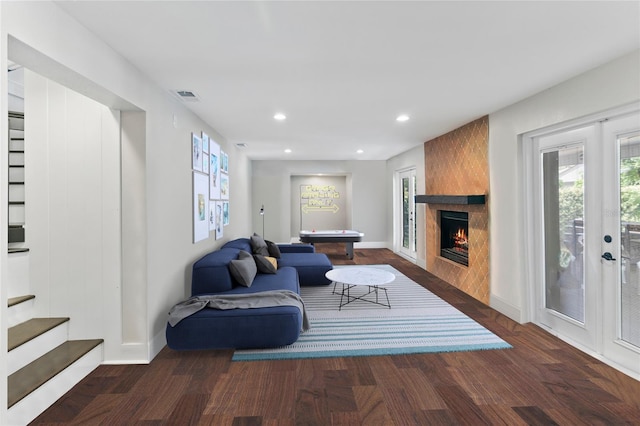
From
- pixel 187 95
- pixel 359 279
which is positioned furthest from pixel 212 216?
pixel 359 279

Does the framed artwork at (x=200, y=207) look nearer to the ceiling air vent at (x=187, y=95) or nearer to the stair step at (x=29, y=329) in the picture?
the ceiling air vent at (x=187, y=95)

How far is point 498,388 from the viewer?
228 centimetres

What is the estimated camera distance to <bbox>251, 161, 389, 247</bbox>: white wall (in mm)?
8492

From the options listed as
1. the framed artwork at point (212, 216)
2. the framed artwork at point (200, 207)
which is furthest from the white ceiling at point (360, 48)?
the framed artwork at point (212, 216)

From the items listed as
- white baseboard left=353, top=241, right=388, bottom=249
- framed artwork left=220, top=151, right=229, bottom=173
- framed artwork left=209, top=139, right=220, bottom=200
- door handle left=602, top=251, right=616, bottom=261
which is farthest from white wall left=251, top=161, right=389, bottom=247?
door handle left=602, top=251, right=616, bottom=261

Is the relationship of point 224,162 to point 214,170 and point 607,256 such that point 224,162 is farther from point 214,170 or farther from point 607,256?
point 607,256

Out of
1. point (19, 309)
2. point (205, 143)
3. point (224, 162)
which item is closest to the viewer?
point (19, 309)

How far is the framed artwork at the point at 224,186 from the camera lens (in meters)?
4.97

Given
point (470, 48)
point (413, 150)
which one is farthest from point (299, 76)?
point (413, 150)

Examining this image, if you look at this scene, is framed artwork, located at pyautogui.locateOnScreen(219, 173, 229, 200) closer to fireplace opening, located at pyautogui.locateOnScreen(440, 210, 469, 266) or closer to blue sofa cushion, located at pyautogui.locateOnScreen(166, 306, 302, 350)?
blue sofa cushion, located at pyautogui.locateOnScreen(166, 306, 302, 350)

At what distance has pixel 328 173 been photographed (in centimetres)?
873

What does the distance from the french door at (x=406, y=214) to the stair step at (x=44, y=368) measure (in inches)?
236

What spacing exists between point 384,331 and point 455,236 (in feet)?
9.15

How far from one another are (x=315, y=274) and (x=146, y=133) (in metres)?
3.07
